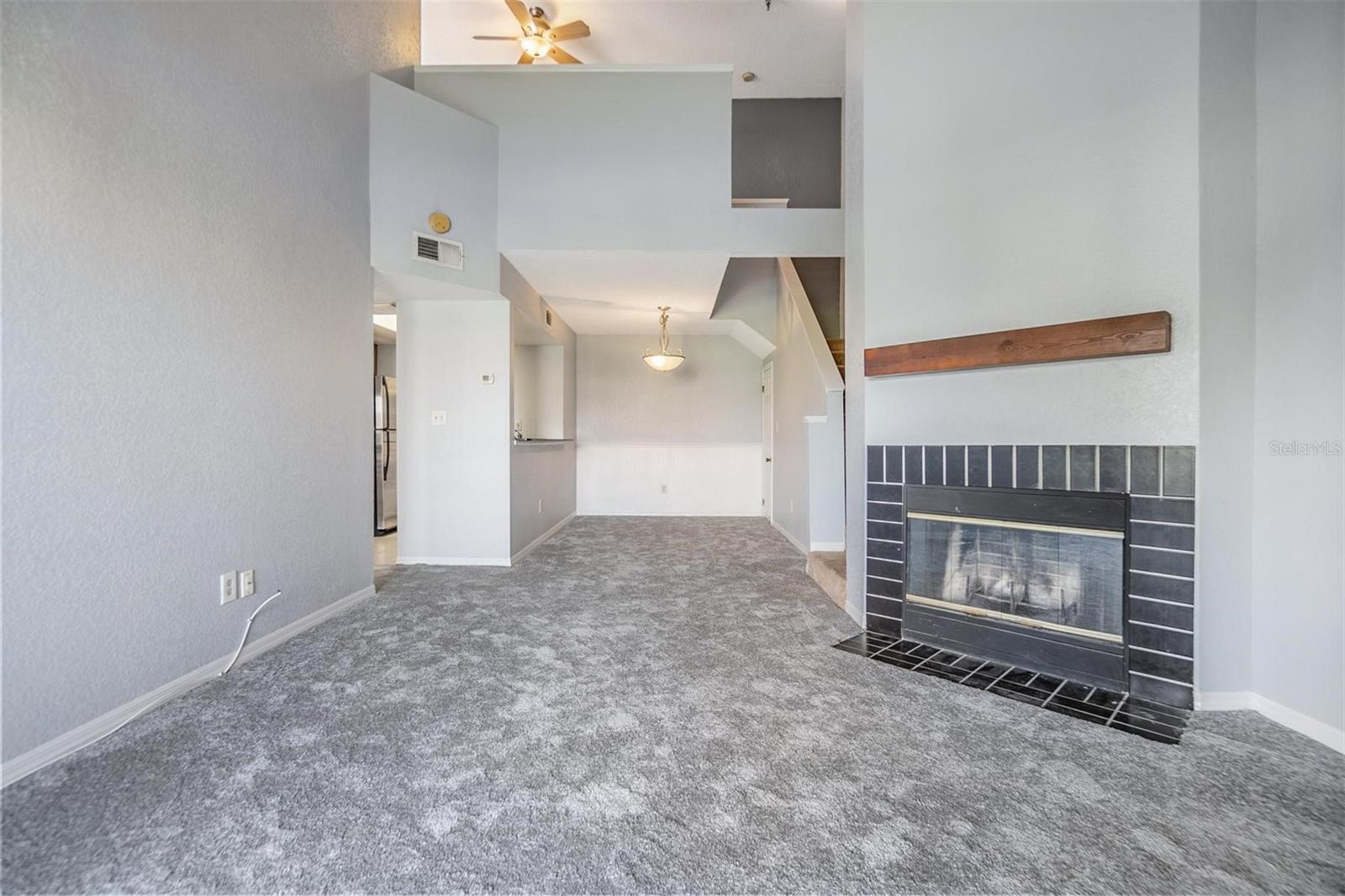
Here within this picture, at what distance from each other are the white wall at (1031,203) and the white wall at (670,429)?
4.30 meters

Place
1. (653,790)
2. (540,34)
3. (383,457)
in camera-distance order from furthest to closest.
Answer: (383,457), (540,34), (653,790)

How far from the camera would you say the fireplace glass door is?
6.60ft

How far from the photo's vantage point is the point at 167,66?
1.99m

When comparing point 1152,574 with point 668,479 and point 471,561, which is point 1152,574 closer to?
point 471,561

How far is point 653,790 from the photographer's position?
1.44 m

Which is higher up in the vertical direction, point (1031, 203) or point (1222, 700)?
point (1031, 203)

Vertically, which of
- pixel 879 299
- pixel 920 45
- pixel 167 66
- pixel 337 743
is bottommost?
pixel 337 743

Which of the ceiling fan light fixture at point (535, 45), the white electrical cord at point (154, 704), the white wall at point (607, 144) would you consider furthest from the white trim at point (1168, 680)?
the ceiling fan light fixture at point (535, 45)

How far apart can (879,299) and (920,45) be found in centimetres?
113

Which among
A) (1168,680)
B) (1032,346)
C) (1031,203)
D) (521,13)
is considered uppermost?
(521,13)

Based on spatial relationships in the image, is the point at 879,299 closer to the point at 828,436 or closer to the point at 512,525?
the point at 828,436

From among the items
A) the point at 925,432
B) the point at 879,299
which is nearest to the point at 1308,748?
the point at 925,432

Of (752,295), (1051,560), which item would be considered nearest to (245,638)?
(1051,560)

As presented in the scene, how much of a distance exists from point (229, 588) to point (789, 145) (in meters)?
6.90
